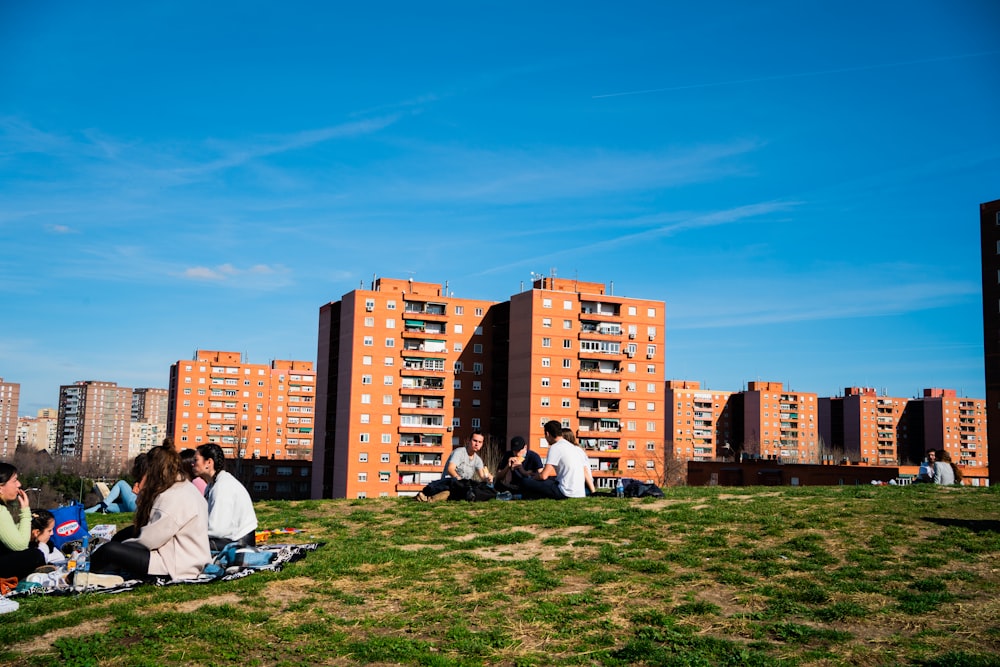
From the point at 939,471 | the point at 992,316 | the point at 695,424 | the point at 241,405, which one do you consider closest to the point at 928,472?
the point at 939,471

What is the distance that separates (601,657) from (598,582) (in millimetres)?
2640

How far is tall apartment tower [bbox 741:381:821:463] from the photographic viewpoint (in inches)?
7490

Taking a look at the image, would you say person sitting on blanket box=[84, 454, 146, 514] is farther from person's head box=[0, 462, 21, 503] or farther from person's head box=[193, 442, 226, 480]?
person's head box=[0, 462, 21, 503]

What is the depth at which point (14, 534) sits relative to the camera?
9930 millimetres

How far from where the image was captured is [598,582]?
1002cm

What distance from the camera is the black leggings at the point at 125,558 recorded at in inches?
374

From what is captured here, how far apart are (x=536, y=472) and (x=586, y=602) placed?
9.75m

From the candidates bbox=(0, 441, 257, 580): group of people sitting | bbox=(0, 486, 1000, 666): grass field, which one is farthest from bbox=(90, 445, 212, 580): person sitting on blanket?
bbox=(0, 486, 1000, 666): grass field

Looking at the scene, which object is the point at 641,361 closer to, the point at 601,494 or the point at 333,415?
the point at 333,415

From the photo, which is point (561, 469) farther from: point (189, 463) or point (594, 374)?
point (594, 374)

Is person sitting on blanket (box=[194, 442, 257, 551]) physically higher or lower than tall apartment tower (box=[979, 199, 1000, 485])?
lower

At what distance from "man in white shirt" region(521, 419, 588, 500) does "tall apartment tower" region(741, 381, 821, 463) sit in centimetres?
17900

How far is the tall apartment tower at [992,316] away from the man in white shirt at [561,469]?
2805 inches

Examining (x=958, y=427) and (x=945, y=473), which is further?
(x=958, y=427)
